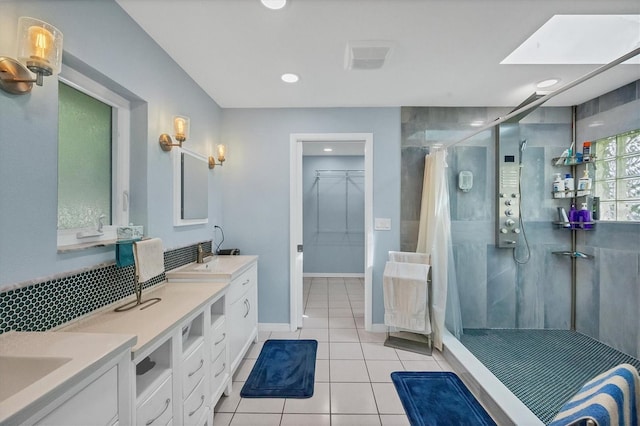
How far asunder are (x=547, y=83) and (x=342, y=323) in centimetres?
316

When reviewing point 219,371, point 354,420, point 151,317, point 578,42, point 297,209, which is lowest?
point 354,420

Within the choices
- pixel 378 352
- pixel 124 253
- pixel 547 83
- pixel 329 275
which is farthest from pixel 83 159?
pixel 329 275

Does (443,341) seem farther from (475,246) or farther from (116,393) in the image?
(116,393)

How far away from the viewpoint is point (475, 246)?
2.82 meters

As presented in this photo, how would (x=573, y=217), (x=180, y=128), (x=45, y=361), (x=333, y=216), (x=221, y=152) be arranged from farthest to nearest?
(x=333, y=216), (x=221, y=152), (x=573, y=217), (x=180, y=128), (x=45, y=361)

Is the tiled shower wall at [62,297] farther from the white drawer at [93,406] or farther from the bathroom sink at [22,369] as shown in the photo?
the white drawer at [93,406]

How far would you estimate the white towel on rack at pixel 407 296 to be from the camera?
2.46m

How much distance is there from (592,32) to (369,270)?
8.76 feet

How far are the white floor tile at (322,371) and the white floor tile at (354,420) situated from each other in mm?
370

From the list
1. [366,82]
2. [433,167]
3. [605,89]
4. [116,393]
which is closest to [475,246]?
[433,167]

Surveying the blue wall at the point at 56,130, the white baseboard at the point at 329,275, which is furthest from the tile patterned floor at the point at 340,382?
the white baseboard at the point at 329,275

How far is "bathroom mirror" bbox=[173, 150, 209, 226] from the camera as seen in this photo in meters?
2.06

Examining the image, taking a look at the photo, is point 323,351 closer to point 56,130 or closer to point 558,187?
point 56,130

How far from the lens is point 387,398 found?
190 cm
